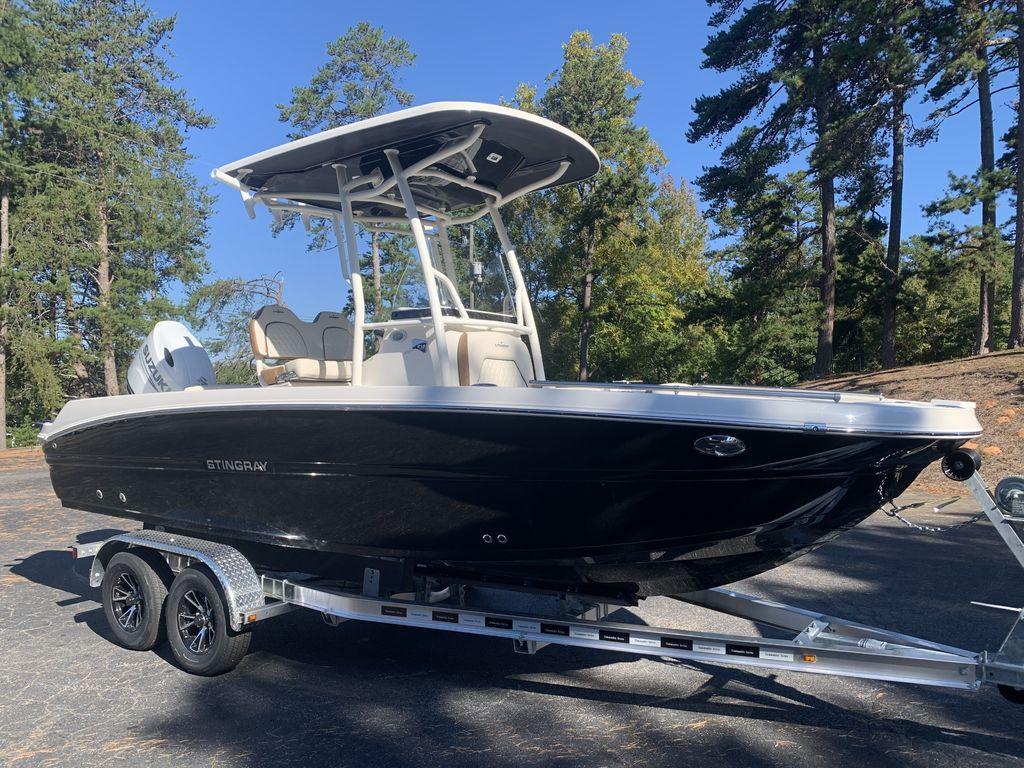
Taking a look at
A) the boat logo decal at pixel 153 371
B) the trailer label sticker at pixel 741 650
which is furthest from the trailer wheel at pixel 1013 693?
the boat logo decal at pixel 153 371

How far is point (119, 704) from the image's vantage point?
3.85 meters

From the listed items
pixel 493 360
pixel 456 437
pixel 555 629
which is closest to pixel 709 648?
pixel 555 629

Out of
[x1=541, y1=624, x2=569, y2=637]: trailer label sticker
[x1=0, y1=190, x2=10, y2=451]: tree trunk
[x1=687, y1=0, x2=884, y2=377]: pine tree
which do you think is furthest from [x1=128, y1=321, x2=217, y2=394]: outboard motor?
[x1=0, y1=190, x2=10, y2=451]: tree trunk

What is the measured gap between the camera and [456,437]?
3.45 meters

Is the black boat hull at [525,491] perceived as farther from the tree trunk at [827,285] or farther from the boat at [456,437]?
the tree trunk at [827,285]

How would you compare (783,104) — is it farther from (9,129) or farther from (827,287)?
(9,129)

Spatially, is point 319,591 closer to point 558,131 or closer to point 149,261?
point 558,131

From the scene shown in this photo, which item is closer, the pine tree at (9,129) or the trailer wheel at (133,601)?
the trailer wheel at (133,601)

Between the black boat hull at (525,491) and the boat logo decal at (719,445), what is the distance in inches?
1.0

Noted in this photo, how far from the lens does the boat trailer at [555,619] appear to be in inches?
119

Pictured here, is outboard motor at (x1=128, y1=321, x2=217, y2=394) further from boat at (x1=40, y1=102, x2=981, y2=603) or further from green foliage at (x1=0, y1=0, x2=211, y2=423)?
green foliage at (x1=0, y1=0, x2=211, y2=423)

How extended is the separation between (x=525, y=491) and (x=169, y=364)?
3216 mm

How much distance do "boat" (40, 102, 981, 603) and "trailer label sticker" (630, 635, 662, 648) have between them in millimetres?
278

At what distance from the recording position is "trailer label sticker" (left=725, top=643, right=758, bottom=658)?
10.7 ft
